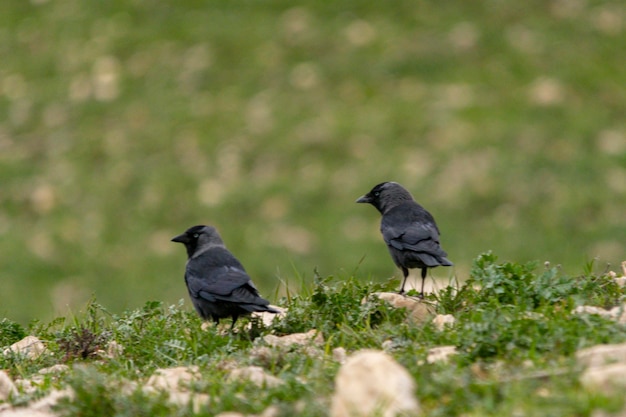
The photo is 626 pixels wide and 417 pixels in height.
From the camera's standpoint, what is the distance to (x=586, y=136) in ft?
53.2

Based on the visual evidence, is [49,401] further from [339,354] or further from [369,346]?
[369,346]

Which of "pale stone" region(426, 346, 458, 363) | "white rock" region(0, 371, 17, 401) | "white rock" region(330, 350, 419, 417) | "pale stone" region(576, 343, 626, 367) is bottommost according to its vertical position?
"white rock" region(330, 350, 419, 417)

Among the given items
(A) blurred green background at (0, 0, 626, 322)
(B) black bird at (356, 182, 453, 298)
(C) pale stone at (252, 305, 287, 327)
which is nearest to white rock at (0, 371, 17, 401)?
(C) pale stone at (252, 305, 287, 327)

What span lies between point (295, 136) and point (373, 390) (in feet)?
40.4

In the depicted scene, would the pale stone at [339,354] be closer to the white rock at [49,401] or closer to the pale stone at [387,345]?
the pale stone at [387,345]

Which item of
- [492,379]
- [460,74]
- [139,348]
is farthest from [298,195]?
[492,379]

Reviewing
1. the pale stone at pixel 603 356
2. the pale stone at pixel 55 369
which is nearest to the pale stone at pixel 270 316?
the pale stone at pixel 55 369

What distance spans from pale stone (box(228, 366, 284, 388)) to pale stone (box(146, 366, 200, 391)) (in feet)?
0.76

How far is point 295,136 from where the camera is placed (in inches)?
677

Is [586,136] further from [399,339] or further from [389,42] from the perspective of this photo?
[399,339]

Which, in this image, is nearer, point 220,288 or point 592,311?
point 592,311

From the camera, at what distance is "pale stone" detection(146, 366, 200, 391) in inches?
234

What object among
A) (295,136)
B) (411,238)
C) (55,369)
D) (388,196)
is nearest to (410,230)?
(411,238)

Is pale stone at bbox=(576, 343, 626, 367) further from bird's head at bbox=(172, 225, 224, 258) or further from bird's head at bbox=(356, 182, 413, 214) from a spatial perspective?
bird's head at bbox=(172, 225, 224, 258)
